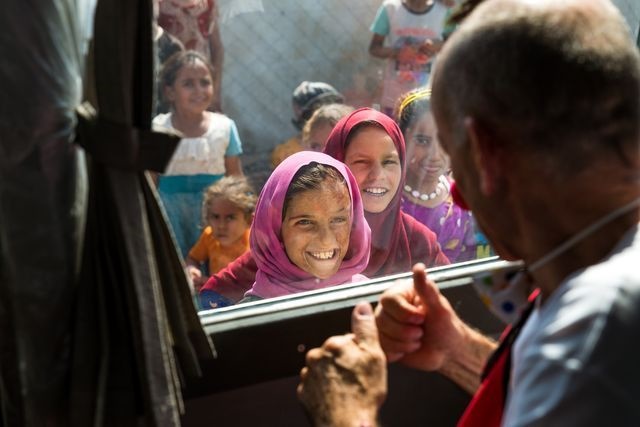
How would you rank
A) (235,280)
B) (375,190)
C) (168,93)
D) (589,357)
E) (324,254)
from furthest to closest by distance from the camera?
(168,93) < (375,190) < (235,280) < (324,254) < (589,357)

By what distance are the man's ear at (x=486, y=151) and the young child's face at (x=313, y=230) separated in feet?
4.22

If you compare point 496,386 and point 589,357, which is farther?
point 496,386

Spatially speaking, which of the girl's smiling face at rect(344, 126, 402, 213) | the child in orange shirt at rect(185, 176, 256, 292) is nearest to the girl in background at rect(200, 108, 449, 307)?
the girl's smiling face at rect(344, 126, 402, 213)

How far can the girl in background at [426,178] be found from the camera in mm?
2998

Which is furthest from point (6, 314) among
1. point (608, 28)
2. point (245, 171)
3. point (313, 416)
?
point (245, 171)

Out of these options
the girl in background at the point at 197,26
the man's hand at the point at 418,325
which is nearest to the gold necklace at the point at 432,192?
the girl in background at the point at 197,26

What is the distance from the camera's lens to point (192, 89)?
354cm

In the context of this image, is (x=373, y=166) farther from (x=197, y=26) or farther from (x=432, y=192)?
(x=197, y=26)

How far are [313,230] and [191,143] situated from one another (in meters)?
1.12

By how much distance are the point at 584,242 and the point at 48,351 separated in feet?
2.60

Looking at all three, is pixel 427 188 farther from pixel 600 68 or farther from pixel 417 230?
pixel 600 68

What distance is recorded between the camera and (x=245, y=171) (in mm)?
3717

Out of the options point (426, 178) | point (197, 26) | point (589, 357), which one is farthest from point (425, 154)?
point (589, 357)

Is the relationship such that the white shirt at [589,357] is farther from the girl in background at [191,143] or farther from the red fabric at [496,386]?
the girl in background at [191,143]
